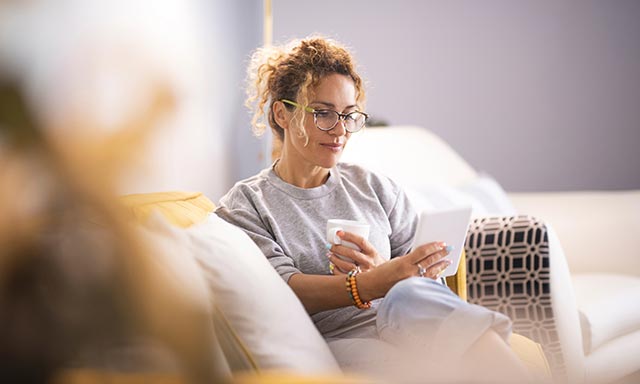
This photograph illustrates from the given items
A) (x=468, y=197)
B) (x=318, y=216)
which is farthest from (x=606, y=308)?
(x=318, y=216)

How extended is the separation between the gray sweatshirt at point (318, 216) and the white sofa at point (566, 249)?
33cm

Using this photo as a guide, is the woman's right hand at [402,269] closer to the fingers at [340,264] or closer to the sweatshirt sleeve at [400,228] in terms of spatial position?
the fingers at [340,264]

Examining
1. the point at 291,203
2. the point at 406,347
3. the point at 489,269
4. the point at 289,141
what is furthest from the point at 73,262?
the point at 489,269

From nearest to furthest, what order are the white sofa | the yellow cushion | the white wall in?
1. the yellow cushion
2. the white sofa
3. the white wall

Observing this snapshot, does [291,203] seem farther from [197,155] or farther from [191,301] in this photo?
[197,155]

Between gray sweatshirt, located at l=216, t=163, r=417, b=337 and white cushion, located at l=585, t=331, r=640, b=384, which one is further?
white cushion, located at l=585, t=331, r=640, b=384

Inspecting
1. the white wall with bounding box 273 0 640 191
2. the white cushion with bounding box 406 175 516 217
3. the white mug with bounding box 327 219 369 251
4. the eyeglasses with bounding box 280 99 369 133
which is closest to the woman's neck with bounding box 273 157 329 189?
the eyeglasses with bounding box 280 99 369 133

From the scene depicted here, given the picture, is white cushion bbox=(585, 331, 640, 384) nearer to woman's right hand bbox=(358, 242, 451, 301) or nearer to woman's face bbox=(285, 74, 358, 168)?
woman's right hand bbox=(358, 242, 451, 301)

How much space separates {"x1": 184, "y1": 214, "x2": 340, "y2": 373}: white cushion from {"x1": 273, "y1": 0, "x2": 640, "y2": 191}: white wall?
11.0ft

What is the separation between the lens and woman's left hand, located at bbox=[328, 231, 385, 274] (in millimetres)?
1467

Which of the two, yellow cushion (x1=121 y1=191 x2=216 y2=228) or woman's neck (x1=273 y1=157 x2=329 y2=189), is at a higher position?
yellow cushion (x1=121 y1=191 x2=216 y2=228)

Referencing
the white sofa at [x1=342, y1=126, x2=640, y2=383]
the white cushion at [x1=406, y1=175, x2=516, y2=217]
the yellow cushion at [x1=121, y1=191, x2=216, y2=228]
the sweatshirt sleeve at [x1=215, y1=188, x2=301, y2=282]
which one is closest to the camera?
the yellow cushion at [x1=121, y1=191, x2=216, y2=228]

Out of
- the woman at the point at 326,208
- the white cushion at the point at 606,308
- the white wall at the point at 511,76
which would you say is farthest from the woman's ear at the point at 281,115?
the white wall at the point at 511,76

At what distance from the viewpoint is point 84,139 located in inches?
20.1
